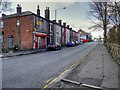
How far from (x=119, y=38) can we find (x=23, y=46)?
66.4ft

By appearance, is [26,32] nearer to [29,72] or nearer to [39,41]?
[39,41]

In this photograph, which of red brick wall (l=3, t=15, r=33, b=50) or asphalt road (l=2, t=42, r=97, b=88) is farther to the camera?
red brick wall (l=3, t=15, r=33, b=50)

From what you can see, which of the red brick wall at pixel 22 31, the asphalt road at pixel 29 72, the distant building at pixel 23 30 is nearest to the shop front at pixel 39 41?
the distant building at pixel 23 30

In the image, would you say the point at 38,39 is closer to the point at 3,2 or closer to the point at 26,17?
the point at 26,17

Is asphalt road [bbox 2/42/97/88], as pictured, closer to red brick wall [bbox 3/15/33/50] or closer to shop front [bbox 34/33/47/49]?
red brick wall [bbox 3/15/33/50]

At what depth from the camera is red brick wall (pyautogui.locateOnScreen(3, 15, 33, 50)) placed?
21969 mm

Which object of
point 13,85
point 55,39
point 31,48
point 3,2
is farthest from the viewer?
point 55,39

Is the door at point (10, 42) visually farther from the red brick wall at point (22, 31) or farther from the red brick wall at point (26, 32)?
the red brick wall at point (26, 32)

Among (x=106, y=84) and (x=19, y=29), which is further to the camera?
(x=19, y=29)

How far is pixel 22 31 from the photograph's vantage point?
2286cm

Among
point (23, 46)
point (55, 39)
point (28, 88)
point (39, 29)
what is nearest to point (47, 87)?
point (28, 88)

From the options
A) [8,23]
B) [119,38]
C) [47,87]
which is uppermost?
[8,23]

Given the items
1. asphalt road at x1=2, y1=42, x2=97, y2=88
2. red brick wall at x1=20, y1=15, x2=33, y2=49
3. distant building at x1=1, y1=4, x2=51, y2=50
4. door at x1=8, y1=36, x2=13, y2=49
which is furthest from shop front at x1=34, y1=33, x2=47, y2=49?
asphalt road at x1=2, y1=42, x2=97, y2=88

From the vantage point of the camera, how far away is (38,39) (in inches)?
953
